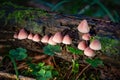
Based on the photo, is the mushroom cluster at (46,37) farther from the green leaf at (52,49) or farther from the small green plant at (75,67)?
the small green plant at (75,67)

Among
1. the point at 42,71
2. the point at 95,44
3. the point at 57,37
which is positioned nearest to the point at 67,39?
the point at 57,37

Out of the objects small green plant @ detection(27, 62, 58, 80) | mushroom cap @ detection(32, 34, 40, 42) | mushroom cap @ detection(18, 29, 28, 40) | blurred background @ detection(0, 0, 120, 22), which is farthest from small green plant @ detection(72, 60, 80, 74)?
blurred background @ detection(0, 0, 120, 22)

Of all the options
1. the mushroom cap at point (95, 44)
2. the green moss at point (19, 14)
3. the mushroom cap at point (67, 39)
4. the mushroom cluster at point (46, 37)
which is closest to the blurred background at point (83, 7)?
the green moss at point (19, 14)

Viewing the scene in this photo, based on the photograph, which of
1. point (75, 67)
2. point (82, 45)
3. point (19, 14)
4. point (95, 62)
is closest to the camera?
point (95, 62)

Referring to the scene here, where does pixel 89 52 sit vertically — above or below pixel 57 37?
below

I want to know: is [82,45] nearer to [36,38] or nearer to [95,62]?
[95,62]

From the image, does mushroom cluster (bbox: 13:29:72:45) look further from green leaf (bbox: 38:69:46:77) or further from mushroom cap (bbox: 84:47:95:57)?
green leaf (bbox: 38:69:46:77)
